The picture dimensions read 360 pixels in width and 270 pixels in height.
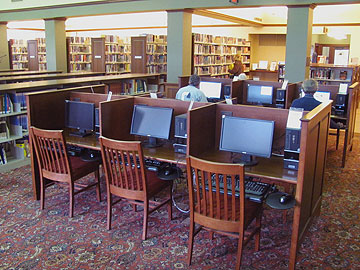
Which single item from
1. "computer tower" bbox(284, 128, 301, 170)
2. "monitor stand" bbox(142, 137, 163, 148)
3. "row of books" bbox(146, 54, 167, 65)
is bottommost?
"monitor stand" bbox(142, 137, 163, 148)

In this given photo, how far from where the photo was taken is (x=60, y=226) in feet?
11.6

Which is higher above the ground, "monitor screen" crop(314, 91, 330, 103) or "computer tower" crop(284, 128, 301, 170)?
"monitor screen" crop(314, 91, 330, 103)

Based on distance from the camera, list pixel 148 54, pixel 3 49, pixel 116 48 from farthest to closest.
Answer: pixel 3 49, pixel 116 48, pixel 148 54

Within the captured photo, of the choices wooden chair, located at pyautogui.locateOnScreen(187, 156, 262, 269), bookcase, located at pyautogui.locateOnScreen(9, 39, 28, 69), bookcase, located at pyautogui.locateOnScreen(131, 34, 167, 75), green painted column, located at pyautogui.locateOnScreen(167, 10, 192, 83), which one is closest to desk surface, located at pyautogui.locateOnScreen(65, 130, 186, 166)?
wooden chair, located at pyautogui.locateOnScreen(187, 156, 262, 269)

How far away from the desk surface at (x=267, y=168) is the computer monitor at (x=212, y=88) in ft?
11.5

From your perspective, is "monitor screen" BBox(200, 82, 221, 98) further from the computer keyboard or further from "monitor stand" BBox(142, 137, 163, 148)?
the computer keyboard

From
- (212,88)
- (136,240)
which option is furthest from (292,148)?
(212,88)

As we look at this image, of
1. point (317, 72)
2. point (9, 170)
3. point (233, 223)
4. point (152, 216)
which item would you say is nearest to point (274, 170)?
point (233, 223)

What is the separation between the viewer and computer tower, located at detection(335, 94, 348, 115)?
5758mm

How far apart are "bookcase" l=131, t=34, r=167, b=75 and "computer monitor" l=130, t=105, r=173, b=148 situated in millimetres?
5945

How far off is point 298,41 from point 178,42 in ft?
8.17

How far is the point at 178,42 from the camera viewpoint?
810 cm

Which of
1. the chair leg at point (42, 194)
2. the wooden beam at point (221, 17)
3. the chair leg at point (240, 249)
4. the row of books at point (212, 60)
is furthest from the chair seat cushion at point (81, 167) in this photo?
the row of books at point (212, 60)

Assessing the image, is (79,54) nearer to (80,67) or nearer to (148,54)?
(80,67)
